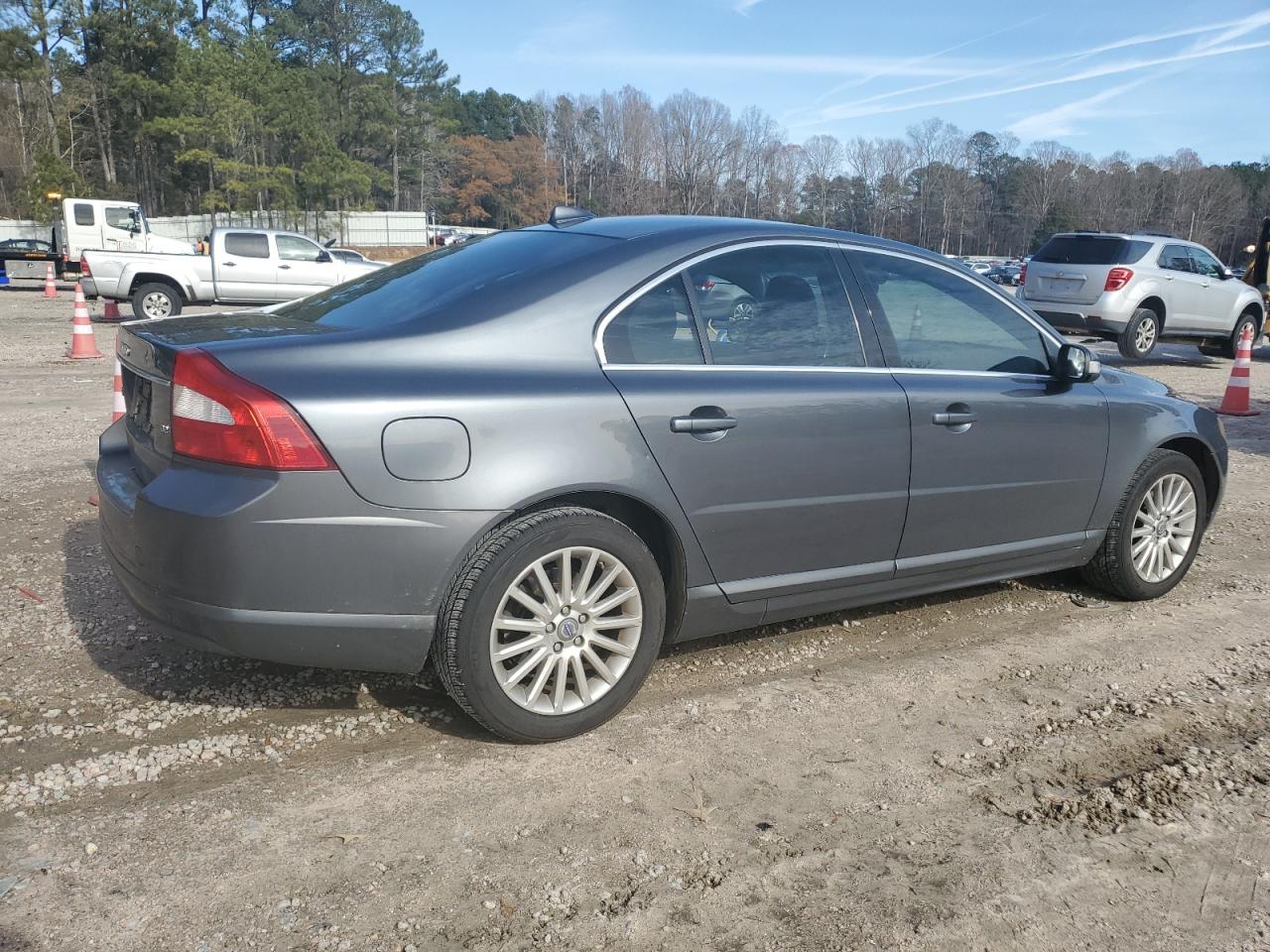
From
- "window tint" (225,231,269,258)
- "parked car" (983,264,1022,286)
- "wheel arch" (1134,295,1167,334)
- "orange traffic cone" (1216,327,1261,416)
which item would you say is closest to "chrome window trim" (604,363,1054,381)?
"orange traffic cone" (1216,327,1261,416)

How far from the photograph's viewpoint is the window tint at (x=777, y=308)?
11.9 feet

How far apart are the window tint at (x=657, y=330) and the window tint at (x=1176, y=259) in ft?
45.4

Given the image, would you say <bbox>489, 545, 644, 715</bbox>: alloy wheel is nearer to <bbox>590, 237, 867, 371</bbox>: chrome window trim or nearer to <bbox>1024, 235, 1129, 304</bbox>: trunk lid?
<bbox>590, 237, 867, 371</bbox>: chrome window trim

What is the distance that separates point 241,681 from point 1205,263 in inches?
638

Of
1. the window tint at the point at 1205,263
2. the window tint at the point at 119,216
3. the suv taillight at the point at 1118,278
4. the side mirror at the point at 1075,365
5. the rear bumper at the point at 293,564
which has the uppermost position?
the window tint at the point at 119,216

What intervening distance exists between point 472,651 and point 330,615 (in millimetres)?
419

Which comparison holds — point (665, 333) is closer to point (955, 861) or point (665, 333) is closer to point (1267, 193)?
point (955, 861)

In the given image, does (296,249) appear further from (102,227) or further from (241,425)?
(241,425)

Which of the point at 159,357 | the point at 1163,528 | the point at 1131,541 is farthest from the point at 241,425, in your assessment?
the point at 1163,528

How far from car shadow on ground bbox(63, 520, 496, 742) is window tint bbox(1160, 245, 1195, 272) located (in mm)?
14557

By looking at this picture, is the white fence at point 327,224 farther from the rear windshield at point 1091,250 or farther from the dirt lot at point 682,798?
the dirt lot at point 682,798

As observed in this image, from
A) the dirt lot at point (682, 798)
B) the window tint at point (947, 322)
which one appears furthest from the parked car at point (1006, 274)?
the dirt lot at point (682, 798)

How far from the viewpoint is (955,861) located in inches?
107

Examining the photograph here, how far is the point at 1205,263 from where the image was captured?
1577cm
